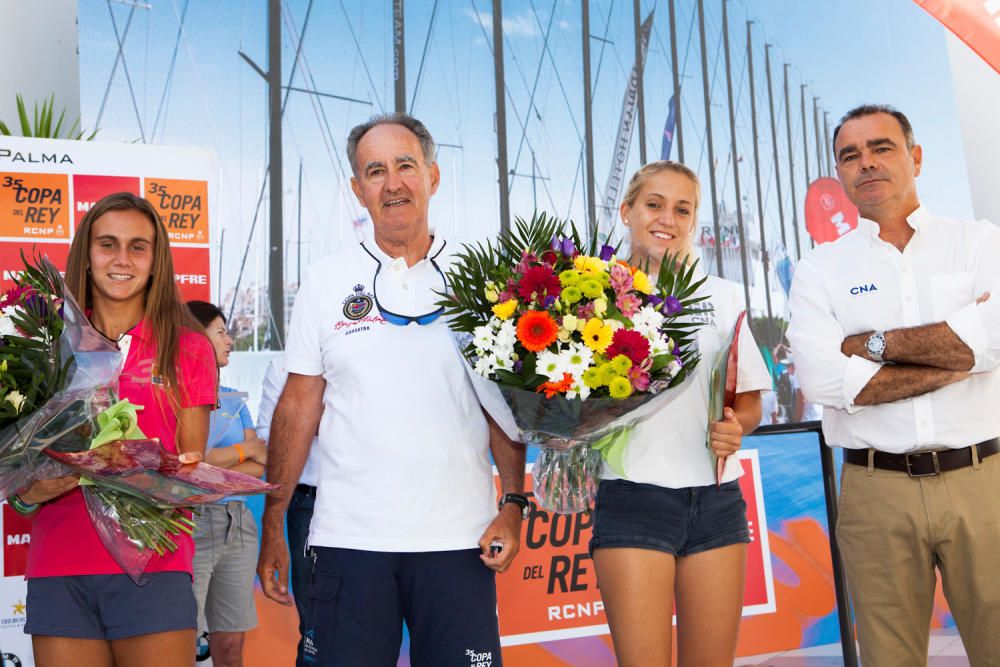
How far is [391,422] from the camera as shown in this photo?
6.63 feet

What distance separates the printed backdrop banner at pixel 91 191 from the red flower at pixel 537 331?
6.44 feet

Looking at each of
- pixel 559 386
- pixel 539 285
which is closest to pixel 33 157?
pixel 539 285

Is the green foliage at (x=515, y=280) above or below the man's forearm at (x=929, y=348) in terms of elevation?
above

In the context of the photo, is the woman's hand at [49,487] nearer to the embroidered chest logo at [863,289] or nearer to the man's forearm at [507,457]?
the man's forearm at [507,457]

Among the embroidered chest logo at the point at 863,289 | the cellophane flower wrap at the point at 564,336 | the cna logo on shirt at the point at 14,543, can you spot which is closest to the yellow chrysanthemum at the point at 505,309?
the cellophane flower wrap at the point at 564,336

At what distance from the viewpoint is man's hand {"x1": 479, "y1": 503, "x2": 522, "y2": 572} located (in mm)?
1990

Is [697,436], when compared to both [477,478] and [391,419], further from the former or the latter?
[391,419]

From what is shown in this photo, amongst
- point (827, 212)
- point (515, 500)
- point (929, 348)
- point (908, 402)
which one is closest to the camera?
point (515, 500)

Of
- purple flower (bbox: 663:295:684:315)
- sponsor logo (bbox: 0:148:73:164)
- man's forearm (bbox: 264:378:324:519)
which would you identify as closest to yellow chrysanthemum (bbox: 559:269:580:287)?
purple flower (bbox: 663:295:684:315)

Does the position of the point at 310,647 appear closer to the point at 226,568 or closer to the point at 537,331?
the point at 537,331

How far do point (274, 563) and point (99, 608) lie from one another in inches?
15.4

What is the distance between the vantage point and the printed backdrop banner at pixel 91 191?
314 cm

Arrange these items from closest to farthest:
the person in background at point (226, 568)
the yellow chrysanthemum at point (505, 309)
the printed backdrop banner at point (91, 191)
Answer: the yellow chrysanthemum at point (505, 309) < the printed backdrop banner at point (91, 191) < the person in background at point (226, 568)

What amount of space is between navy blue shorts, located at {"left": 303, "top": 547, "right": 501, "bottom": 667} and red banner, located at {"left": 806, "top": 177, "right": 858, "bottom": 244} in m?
5.15
